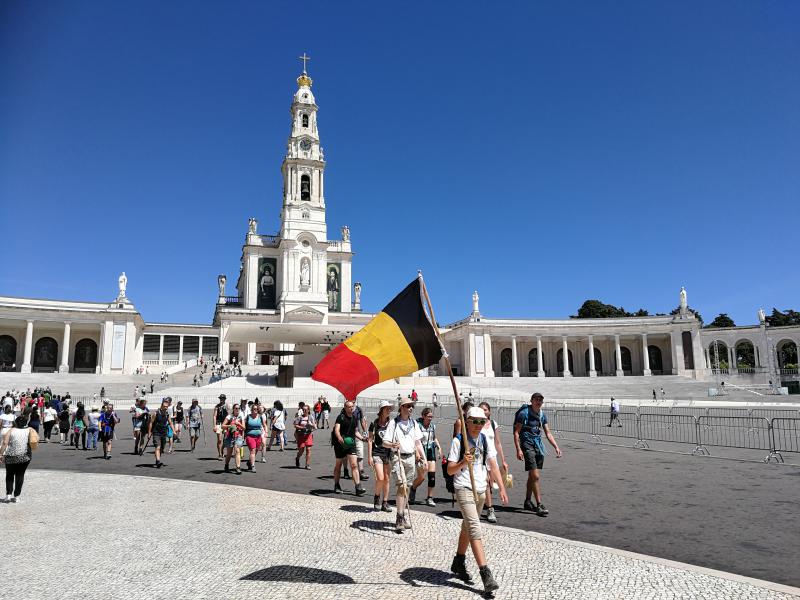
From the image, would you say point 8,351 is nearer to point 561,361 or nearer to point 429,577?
point 561,361

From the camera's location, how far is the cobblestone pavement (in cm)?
486

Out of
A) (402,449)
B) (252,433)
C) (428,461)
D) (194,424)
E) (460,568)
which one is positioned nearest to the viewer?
(460,568)

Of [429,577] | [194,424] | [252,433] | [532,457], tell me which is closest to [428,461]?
[532,457]

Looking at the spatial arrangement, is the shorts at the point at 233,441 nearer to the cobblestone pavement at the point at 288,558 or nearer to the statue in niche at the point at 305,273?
the cobblestone pavement at the point at 288,558

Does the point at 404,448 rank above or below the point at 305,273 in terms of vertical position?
below

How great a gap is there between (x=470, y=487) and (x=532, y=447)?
294cm

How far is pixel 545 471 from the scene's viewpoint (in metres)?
11.3

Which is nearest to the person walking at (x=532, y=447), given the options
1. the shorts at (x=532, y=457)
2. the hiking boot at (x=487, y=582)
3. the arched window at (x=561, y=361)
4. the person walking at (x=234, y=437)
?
the shorts at (x=532, y=457)

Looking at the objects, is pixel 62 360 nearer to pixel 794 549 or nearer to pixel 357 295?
pixel 357 295

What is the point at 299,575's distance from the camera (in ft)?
17.3

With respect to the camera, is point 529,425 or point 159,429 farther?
point 159,429

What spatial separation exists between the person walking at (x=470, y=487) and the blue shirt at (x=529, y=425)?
80.9 inches

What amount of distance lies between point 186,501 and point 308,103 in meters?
65.4

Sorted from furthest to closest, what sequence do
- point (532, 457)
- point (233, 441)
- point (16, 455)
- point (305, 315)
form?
point (305, 315)
point (233, 441)
point (16, 455)
point (532, 457)
